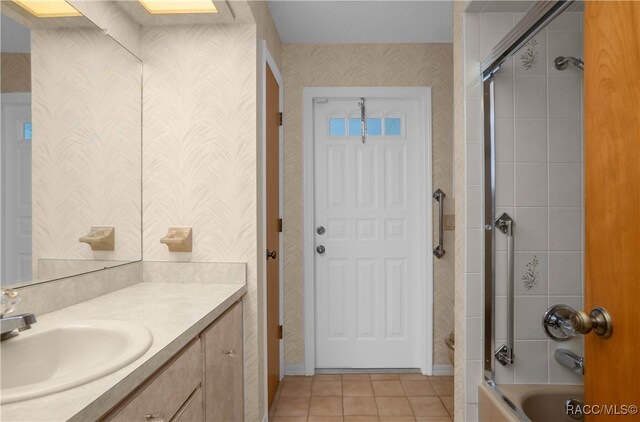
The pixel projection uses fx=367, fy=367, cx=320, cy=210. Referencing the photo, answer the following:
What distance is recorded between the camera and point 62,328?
1040 millimetres

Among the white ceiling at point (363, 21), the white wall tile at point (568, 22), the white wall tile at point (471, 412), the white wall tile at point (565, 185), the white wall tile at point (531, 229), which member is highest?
the white ceiling at point (363, 21)

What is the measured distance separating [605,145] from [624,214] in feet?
0.62

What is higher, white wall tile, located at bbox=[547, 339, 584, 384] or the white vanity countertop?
the white vanity countertop

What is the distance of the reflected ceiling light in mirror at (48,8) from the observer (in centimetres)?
A: 119

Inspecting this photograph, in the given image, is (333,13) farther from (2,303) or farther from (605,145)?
(2,303)

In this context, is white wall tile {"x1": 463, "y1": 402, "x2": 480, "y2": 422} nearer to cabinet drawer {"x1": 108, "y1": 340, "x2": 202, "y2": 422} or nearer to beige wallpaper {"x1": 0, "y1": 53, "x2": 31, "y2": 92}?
cabinet drawer {"x1": 108, "y1": 340, "x2": 202, "y2": 422}

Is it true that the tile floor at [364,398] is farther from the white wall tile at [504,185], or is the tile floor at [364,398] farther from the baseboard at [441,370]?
the white wall tile at [504,185]

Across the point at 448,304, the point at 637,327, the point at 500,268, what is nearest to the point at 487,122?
the point at 500,268

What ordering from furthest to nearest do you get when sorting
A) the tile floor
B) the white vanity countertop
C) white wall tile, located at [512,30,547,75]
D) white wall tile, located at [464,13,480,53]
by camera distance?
the tile floor
white wall tile, located at [464,13,480,53]
white wall tile, located at [512,30,547,75]
the white vanity countertop

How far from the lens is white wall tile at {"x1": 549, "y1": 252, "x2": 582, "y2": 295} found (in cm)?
156

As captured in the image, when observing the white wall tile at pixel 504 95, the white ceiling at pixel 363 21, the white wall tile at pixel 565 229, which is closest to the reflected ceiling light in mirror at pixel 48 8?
the white ceiling at pixel 363 21

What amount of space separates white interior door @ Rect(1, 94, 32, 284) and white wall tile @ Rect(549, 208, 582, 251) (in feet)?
6.57

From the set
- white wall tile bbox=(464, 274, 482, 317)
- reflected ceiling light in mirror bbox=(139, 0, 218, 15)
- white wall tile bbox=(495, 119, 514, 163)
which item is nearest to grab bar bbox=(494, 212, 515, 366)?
white wall tile bbox=(464, 274, 482, 317)

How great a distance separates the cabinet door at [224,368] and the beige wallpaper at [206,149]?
10 cm
